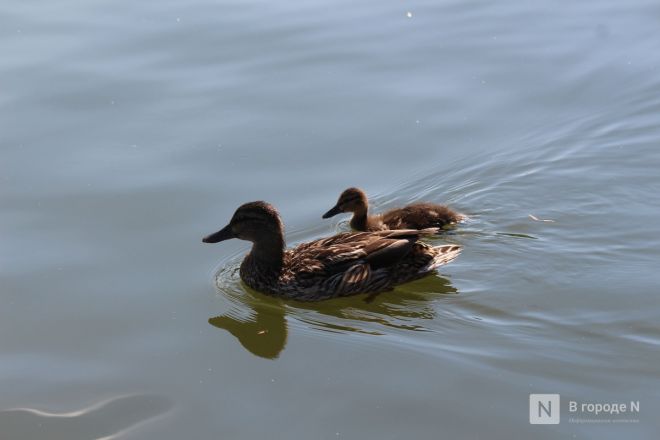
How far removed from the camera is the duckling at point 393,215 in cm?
884

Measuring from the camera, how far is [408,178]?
9.53 metres

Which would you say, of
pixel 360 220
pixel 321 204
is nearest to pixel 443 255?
pixel 360 220

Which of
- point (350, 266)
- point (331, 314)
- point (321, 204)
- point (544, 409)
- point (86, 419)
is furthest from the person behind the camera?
point (321, 204)

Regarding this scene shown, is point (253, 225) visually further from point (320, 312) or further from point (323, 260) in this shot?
point (320, 312)

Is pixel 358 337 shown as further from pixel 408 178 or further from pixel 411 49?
pixel 411 49

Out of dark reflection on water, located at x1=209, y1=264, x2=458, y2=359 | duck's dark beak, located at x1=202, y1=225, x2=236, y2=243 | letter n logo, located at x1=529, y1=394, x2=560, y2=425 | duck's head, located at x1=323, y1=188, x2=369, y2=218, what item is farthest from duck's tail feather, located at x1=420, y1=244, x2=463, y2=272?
letter n logo, located at x1=529, y1=394, x2=560, y2=425

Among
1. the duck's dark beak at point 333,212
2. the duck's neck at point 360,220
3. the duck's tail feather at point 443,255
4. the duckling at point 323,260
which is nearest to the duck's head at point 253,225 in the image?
the duckling at point 323,260

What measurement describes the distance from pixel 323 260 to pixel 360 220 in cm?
106

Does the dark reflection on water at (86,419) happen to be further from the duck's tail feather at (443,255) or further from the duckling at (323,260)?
the duck's tail feather at (443,255)

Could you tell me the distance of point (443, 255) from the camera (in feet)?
27.2

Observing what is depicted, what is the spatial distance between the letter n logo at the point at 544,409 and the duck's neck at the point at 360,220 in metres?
3.02

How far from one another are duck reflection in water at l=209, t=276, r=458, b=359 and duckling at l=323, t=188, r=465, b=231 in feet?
2.77

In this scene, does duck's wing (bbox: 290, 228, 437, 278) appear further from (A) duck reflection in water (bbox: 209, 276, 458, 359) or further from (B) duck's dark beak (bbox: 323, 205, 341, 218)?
(B) duck's dark beak (bbox: 323, 205, 341, 218)

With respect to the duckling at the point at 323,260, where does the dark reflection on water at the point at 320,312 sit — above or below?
below
